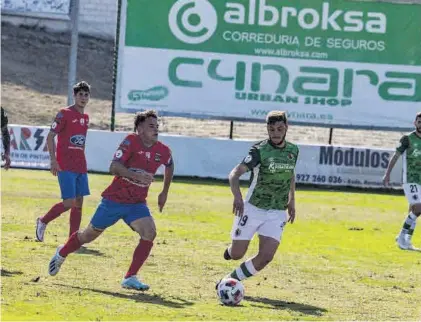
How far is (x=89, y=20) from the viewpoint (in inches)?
2019

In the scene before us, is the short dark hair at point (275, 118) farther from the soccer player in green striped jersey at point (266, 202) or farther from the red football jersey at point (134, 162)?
the red football jersey at point (134, 162)

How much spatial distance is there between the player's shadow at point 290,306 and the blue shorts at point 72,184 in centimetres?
419

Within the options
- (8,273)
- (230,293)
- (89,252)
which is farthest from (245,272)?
(89,252)

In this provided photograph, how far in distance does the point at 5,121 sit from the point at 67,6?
3406cm

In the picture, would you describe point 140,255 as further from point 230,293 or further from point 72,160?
point 72,160

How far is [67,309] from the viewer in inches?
451

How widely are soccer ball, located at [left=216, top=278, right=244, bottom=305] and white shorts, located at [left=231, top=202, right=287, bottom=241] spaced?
0.68 metres

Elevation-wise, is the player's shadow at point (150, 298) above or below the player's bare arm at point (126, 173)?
below

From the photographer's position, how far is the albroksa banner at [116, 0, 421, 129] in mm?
33531

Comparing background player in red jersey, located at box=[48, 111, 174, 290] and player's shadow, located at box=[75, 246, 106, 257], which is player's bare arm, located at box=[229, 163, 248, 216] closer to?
background player in red jersey, located at box=[48, 111, 174, 290]

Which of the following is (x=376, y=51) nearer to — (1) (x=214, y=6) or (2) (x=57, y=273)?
(1) (x=214, y=6)

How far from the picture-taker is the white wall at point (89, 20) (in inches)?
1996

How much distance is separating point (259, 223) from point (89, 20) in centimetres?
3954

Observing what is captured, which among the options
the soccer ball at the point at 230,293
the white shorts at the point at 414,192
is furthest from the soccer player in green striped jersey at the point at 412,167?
the soccer ball at the point at 230,293
